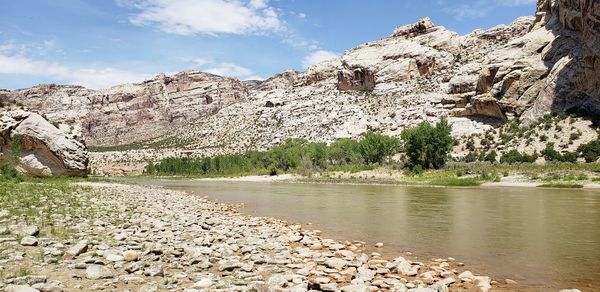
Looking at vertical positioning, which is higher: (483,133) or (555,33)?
(555,33)

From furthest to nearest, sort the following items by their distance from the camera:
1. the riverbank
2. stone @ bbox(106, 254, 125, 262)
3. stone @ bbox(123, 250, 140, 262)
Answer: the riverbank, stone @ bbox(123, 250, 140, 262), stone @ bbox(106, 254, 125, 262)

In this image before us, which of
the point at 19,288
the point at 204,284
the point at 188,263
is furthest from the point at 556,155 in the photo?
the point at 19,288

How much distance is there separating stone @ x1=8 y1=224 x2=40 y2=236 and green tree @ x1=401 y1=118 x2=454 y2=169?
7028cm

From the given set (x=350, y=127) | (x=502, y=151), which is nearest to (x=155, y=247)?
(x=502, y=151)

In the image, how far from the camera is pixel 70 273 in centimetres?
769

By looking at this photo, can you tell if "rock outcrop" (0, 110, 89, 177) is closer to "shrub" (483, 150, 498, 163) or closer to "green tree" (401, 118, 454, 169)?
"green tree" (401, 118, 454, 169)

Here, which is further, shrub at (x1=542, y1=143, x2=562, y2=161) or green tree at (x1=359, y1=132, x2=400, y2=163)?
green tree at (x1=359, y1=132, x2=400, y2=163)

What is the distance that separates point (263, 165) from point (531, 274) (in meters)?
107

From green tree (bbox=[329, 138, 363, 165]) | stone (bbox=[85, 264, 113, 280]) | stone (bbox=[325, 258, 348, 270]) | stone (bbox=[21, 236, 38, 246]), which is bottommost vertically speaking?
stone (bbox=[325, 258, 348, 270])

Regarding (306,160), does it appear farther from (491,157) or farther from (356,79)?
(356,79)


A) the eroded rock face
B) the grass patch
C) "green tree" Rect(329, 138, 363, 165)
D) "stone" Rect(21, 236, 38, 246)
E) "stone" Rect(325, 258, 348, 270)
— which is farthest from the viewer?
the eroded rock face

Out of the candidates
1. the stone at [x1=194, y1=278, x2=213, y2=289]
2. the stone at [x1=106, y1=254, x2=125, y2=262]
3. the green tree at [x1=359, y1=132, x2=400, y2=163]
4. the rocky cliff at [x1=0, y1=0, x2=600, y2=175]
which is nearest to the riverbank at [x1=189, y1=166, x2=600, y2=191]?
the green tree at [x1=359, y1=132, x2=400, y2=163]

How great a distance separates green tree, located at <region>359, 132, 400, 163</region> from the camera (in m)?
93.7

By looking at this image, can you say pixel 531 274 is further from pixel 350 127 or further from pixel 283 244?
pixel 350 127
